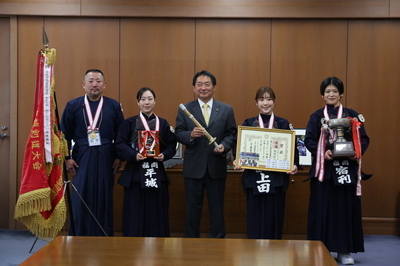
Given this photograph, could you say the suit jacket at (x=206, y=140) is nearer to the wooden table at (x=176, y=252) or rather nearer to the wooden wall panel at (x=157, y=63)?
the wooden wall panel at (x=157, y=63)

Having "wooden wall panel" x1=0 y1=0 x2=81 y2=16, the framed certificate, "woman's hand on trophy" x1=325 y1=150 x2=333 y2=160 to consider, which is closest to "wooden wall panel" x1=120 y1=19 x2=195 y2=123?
"wooden wall panel" x1=0 y1=0 x2=81 y2=16

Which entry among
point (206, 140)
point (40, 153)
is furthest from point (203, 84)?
point (40, 153)

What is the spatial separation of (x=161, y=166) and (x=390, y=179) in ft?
8.72

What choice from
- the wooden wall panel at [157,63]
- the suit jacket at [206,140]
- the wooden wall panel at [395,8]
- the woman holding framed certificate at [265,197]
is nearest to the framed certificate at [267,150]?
the woman holding framed certificate at [265,197]

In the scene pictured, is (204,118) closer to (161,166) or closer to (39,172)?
(161,166)

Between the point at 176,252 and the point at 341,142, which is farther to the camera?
the point at 341,142

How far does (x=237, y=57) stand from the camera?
5.67 meters

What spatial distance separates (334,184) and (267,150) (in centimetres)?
61

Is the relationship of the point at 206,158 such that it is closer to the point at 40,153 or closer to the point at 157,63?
the point at 40,153

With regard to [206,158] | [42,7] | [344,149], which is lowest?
[206,158]

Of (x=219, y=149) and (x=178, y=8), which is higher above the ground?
(x=178, y=8)

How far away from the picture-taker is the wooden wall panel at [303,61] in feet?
18.5

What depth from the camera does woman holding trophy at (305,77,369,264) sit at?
4.15m

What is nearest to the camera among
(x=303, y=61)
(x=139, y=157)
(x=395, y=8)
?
(x=139, y=157)
